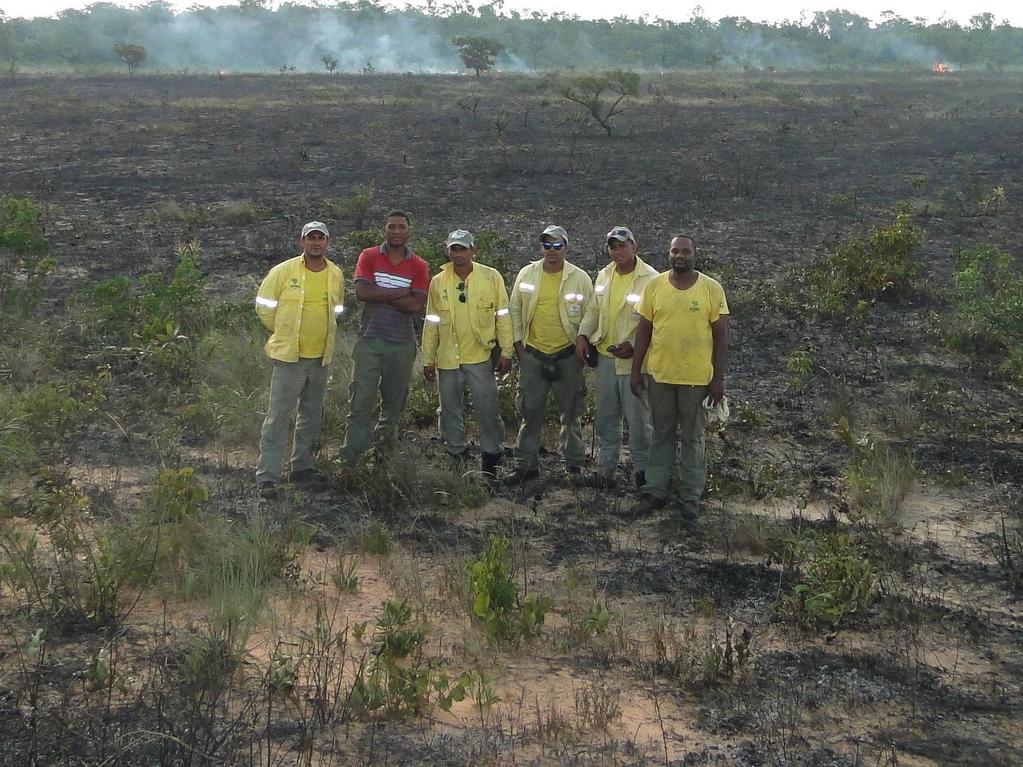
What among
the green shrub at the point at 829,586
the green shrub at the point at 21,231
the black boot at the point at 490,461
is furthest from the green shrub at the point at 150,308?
the green shrub at the point at 829,586

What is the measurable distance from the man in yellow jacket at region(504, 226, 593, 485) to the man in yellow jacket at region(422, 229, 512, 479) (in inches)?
5.1

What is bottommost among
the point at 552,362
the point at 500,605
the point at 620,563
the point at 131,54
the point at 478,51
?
the point at 620,563

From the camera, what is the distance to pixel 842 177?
19.2 m

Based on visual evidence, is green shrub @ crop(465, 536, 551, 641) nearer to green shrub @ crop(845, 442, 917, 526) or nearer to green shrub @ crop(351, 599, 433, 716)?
green shrub @ crop(351, 599, 433, 716)

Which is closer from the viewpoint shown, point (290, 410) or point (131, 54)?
point (290, 410)

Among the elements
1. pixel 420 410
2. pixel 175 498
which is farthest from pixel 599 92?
pixel 175 498

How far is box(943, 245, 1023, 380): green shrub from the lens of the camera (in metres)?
8.15

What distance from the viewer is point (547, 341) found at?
593 centimetres

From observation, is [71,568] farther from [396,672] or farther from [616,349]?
[616,349]

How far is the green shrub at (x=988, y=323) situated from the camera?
815cm

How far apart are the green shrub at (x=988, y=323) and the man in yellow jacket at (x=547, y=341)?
4.05 meters

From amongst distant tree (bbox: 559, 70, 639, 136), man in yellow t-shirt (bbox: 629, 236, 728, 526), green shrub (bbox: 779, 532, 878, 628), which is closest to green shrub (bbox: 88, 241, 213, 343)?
man in yellow t-shirt (bbox: 629, 236, 728, 526)

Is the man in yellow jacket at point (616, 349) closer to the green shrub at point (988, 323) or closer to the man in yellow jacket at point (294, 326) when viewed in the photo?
the man in yellow jacket at point (294, 326)

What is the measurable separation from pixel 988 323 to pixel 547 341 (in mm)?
4919
